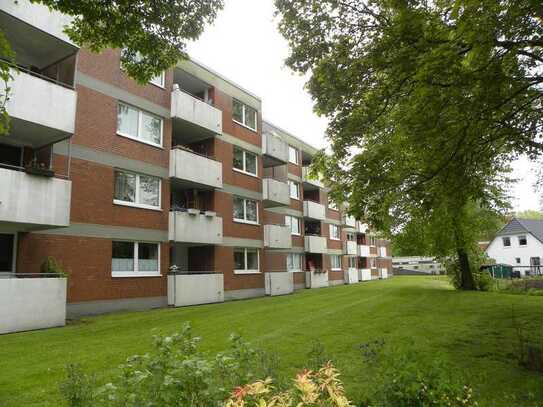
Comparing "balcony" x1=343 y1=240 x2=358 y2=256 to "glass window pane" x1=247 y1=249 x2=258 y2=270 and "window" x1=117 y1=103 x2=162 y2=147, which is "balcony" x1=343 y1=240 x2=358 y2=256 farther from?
"window" x1=117 y1=103 x2=162 y2=147

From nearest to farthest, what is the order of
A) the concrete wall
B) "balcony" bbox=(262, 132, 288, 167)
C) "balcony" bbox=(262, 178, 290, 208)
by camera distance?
the concrete wall
"balcony" bbox=(262, 178, 290, 208)
"balcony" bbox=(262, 132, 288, 167)

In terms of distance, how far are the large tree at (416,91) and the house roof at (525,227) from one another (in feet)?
156

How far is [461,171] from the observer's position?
10.0m

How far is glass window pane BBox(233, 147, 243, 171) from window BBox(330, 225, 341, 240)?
17.5 meters

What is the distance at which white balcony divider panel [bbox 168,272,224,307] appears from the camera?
17.1 m

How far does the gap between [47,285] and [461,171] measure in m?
12.0

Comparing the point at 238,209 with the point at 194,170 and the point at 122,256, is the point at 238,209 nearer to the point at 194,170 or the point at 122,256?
the point at 194,170

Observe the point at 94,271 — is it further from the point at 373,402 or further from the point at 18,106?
the point at 373,402

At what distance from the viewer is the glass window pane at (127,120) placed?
16.6m

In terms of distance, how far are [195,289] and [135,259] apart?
3.22m

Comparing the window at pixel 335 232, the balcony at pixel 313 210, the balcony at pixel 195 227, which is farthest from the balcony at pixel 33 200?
the window at pixel 335 232

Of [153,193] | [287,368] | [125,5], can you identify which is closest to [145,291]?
[153,193]

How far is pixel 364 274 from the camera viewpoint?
151 ft

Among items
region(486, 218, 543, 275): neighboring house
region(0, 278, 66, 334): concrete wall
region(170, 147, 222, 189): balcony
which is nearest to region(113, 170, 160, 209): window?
region(170, 147, 222, 189): balcony
